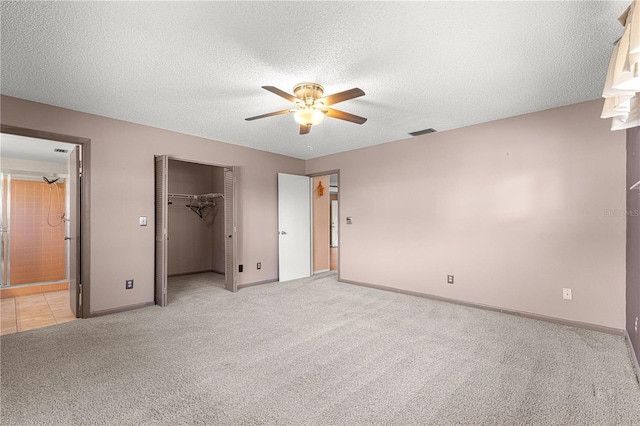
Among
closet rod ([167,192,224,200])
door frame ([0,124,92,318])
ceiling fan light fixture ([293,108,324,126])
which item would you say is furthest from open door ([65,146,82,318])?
ceiling fan light fixture ([293,108,324,126])

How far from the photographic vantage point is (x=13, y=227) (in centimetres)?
487

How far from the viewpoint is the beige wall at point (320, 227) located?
6.39 meters

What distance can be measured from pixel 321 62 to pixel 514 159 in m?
2.72

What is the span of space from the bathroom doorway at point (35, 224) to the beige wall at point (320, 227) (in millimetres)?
3980

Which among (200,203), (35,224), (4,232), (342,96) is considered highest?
(342,96)

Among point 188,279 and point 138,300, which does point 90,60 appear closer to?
point 138,300

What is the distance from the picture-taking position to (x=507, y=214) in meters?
3.72

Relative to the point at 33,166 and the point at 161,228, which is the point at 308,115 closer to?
the point at 161,228

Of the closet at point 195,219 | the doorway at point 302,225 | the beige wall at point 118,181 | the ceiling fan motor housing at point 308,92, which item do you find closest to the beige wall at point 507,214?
the doorway at point 302,225

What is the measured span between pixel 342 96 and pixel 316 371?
7.21 ft

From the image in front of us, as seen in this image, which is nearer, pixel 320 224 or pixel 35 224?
pixel 35 224

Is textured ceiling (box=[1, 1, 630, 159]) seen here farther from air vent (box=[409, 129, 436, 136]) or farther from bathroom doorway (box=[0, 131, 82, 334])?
bathroom doorway (box=[0, 131, 82, 334])

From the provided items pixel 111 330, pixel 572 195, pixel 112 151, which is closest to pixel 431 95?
pixel 572 195

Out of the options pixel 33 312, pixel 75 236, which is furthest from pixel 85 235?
pixel 33 312
